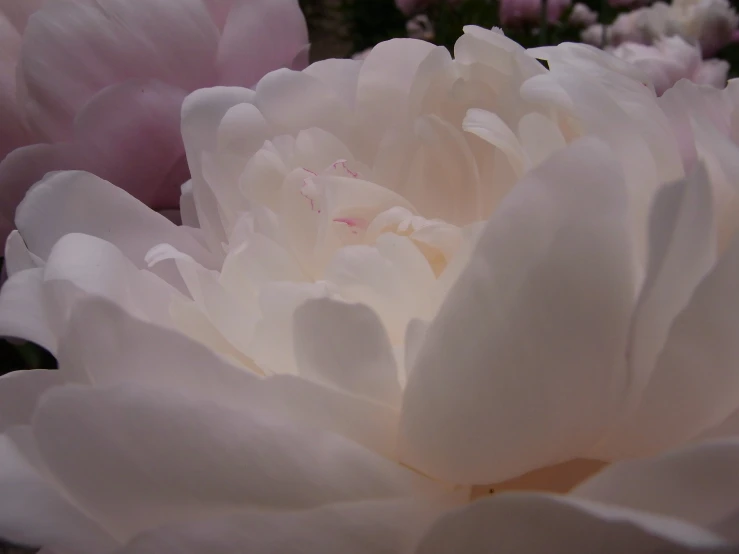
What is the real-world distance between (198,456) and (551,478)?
65 mm

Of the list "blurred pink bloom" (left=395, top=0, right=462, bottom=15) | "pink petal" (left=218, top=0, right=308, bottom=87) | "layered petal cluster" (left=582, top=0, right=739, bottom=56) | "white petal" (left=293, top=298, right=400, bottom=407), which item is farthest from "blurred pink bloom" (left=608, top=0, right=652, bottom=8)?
"white petal" (left=293, top=298, right=400, bottom=407)

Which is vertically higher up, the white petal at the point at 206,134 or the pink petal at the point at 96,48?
the pink petal at the point at 96,48

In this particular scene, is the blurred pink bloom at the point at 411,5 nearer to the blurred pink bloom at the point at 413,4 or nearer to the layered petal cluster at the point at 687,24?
the blurred pink bloom at the point at 413,4

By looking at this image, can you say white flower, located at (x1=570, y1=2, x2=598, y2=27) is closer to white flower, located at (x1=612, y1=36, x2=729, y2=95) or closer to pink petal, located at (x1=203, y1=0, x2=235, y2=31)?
white flower, located at (x1=612, y1=36, x2=729, y2=95)

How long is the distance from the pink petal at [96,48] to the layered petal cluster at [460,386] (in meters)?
0.07

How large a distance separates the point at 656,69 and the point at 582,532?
47cm

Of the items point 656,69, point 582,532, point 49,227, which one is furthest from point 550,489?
point 656,69

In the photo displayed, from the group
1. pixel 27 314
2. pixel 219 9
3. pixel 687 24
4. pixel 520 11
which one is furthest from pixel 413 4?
pixel 27 314

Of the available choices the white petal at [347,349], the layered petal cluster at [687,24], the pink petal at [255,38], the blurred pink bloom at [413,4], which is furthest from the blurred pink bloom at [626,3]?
the white petal at [347,349]

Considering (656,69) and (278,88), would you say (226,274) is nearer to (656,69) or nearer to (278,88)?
(278,88)

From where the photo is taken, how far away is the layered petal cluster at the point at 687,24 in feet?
2.31

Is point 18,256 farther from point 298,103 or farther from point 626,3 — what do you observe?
point 626,3

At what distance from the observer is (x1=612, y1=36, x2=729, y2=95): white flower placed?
1.63 ft

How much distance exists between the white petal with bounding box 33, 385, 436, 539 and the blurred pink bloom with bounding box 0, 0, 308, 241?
0.11m
